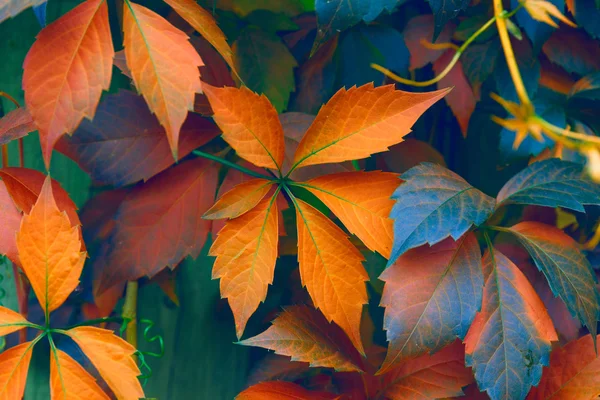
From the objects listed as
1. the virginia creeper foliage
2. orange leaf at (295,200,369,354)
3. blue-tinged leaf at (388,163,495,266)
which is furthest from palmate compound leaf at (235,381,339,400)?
blue-tinged leaf at (388,163,495,266)

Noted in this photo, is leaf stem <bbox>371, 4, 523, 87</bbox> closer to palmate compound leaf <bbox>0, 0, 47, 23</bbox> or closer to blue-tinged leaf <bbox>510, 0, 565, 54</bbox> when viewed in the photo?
blue-tinged leaf <bbox>510, 0, 565, 54</bbox>

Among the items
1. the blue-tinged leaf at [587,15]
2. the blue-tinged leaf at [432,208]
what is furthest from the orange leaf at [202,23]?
the blue-tinged leaf at [587,15]

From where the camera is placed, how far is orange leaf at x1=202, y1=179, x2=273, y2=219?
1.77 ft

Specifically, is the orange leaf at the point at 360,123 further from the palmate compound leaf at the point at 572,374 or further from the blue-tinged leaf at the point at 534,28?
the palmate compound leaf at the point at 572,374

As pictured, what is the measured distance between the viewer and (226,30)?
723mm

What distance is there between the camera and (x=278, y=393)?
1.96 ft

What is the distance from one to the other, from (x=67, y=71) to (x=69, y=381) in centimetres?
28

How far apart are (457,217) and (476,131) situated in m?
Answer: 0.33

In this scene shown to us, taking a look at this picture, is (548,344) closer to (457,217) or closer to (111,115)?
(457,217)

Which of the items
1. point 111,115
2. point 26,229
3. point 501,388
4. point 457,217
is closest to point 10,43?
point 111,115

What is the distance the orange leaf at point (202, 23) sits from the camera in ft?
1.77

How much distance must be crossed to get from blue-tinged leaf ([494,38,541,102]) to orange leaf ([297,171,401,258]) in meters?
0.24

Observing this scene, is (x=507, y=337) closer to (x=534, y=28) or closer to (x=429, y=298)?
(x=429, y=298)

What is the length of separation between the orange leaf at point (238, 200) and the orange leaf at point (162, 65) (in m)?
0.10
